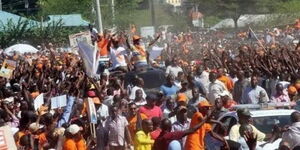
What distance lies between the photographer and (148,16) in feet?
223

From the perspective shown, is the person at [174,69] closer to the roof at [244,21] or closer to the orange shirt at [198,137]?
the orange shirt at [198,137]

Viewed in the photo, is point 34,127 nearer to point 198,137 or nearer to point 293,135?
point 198,137

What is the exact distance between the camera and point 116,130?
1343cm

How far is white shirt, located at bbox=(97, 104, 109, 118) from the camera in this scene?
1455cm

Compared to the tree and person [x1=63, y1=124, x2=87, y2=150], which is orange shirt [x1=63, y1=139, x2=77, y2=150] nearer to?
person [x1=63, y1=124, x2=87, y2=150]

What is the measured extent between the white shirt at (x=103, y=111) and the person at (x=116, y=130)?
0.87 metres

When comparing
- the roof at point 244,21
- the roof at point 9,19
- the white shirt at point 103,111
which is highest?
the white shirt at point 103,111

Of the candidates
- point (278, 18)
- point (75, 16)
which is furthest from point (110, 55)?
point (278, 18)

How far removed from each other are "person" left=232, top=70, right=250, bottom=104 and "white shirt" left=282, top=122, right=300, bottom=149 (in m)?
5.19

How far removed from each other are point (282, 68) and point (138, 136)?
6960 mm

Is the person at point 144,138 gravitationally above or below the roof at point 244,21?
above

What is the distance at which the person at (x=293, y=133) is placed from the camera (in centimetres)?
1155

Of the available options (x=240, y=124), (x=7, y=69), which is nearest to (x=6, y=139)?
(x=240, y=124)

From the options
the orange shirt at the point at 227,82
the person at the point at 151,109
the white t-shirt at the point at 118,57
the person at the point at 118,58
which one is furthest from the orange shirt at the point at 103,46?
the person at the point at 151,109
